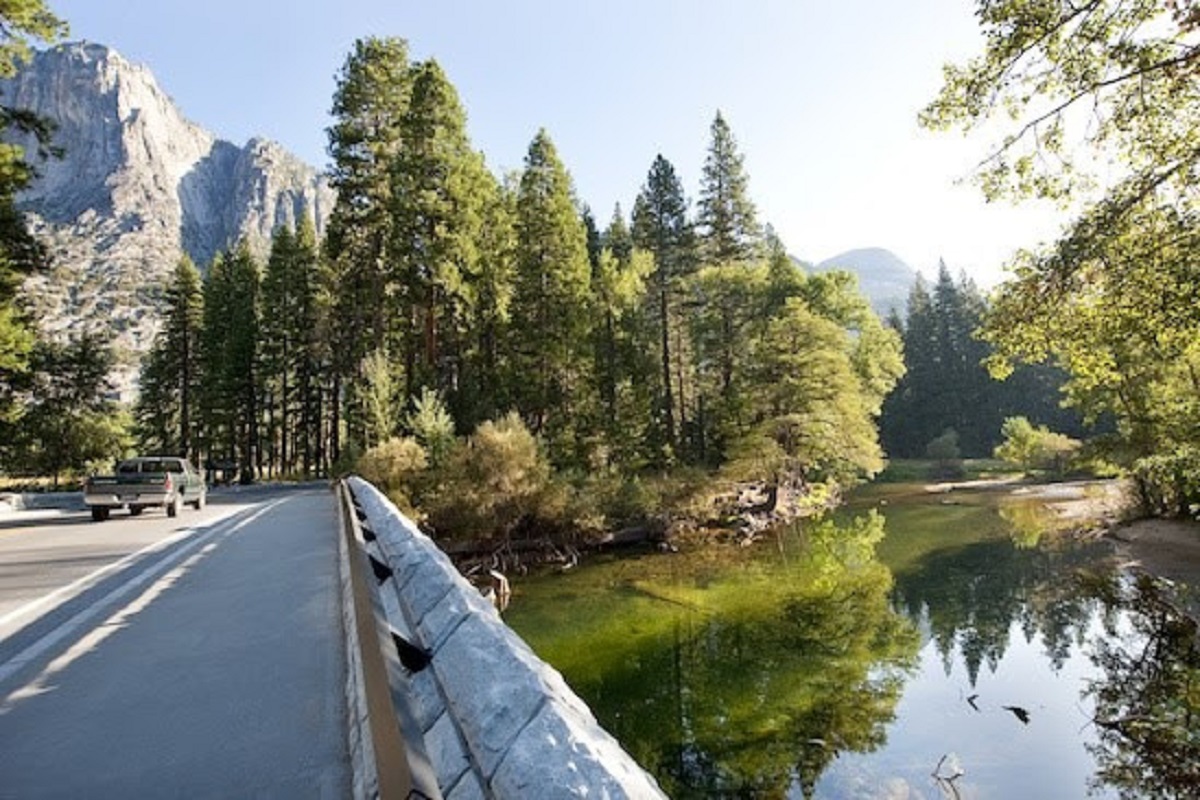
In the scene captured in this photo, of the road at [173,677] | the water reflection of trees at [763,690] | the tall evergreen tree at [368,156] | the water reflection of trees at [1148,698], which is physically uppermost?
the tall evergreen tree at [368,156]

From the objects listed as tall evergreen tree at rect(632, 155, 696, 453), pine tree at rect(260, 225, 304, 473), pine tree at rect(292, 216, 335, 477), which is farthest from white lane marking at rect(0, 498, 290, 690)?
pine tree at rect(260, 225, 304, 473)

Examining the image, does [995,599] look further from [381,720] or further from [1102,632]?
[381,720]

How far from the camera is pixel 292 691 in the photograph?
420 centimetres

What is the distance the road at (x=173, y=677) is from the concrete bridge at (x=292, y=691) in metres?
0.02

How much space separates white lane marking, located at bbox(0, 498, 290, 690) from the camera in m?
4.88

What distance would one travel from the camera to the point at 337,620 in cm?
589

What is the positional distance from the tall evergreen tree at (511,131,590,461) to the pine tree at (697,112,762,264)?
1288 cm

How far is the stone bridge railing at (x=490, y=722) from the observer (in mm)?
1676

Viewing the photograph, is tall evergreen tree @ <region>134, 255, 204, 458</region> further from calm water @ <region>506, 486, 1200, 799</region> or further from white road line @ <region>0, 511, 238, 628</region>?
white road line @ <region>0, 511, 238, 628</region>

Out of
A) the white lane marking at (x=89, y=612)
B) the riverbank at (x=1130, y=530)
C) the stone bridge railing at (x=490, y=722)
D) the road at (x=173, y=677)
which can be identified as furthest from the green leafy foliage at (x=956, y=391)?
the stone bridge railing at (x=490, y=722)

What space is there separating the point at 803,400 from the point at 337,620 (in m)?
30.9

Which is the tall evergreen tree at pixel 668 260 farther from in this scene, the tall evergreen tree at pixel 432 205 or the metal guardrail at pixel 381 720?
the metal guardrail at pixel 381 720

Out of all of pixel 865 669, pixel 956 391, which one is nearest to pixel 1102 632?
pixel 865 669

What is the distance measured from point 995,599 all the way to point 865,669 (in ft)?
25.2
